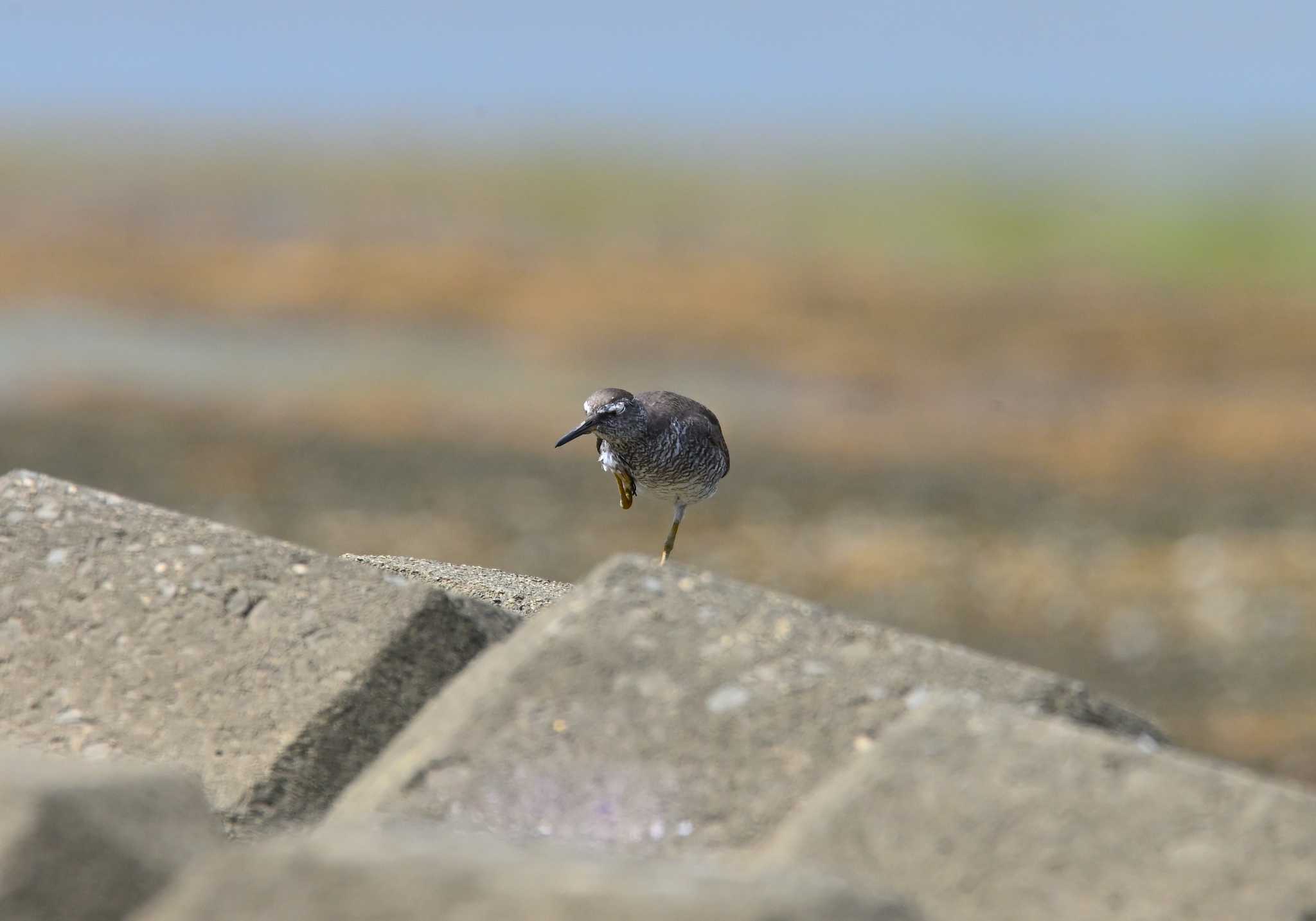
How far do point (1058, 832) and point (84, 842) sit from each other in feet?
5.74

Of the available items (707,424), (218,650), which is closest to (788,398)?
(707,424)

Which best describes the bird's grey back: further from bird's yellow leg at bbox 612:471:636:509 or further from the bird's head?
bird's yellow leg at bbox 612:471:636:509

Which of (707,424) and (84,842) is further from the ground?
(84,842)

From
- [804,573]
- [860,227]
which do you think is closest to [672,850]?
[804,573]

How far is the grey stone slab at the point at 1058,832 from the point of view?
3168 mm

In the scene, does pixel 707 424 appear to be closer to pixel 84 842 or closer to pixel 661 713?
pixel 661 713

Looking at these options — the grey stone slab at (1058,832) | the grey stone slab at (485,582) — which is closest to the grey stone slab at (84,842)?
the grey stone slab at (1058,832)

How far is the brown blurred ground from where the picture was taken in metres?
19.7

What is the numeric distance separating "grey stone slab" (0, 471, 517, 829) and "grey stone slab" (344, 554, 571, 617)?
1.46 m

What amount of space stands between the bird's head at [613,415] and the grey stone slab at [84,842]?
405 cm

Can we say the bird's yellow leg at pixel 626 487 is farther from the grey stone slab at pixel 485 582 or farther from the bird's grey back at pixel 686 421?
the grey stone slab at pixel 485 582

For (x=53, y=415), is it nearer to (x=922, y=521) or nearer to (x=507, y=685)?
(x=922, y=521)

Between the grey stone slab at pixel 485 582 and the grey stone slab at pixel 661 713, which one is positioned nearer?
the grey stone slab at pixel 661 713

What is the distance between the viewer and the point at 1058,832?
10.6 ft
